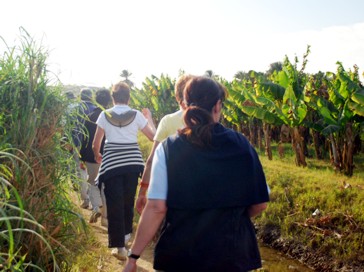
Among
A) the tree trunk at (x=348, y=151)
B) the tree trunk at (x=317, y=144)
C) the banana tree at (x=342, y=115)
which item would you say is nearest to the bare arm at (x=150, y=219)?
the banana tree at (x=342, y=115)

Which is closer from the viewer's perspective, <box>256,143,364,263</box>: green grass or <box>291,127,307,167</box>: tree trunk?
<box>256,143,364,263</box>: green grass

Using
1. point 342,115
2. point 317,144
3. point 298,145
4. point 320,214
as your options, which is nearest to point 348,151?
point 342,115

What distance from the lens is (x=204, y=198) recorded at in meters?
2.14

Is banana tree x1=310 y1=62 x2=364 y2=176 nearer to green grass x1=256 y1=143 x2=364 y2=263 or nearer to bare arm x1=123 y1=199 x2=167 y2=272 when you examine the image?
green grass x1=256 y1=143 x2=364 y2=263

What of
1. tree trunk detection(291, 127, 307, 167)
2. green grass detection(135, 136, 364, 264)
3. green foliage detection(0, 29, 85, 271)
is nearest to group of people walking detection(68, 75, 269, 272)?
green foliage detection(0, 29, 85, 271)

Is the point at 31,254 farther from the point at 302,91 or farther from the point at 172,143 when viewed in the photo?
the point at 302,91

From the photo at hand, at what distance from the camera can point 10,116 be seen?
275 cm

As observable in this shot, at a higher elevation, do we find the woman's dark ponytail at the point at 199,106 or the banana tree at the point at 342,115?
the woman's dark ponytail at the point at 199,106

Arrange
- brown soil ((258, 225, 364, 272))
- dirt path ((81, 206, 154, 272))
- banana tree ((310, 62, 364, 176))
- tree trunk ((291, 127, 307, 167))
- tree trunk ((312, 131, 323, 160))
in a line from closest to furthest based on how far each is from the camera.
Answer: dirt path ((81, 206, 154, 272)) → brown soil ((258, 225, 364, 272)) → banana tree ((310, 62, 364, 176)) → tree trunk ((291, 127, 307, 167)) → tree trunk ((312, 131, 323, 160))

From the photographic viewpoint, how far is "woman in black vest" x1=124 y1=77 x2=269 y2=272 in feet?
7.04

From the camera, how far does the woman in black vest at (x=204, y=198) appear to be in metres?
2.15

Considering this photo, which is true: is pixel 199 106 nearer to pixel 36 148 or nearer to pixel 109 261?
pixel 36 148

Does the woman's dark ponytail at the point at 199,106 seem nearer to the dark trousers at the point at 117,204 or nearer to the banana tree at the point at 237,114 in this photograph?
the dark trousers at the point at 117,204

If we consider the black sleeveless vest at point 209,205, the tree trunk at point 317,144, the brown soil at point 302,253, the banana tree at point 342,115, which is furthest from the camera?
the tree trunk at point 317,144
